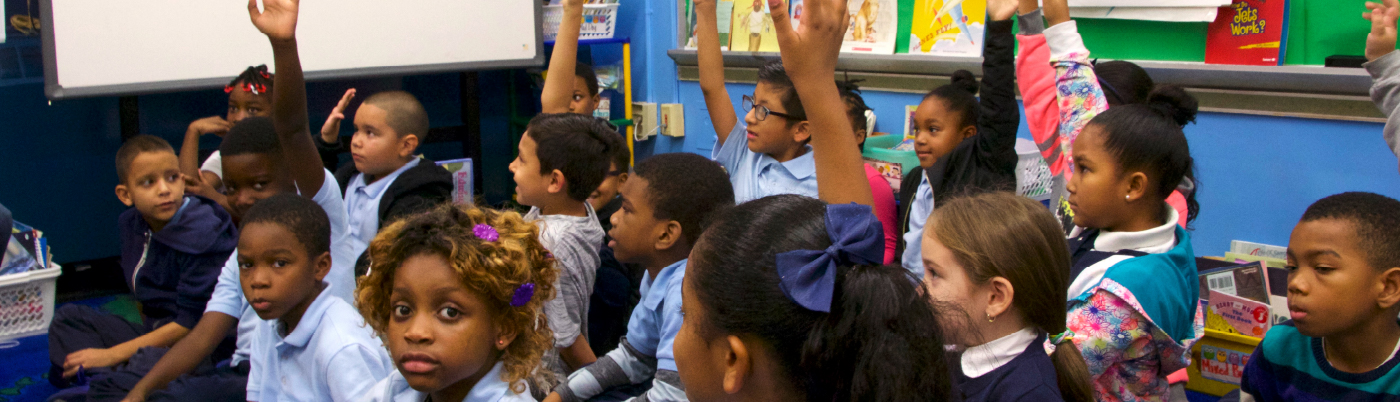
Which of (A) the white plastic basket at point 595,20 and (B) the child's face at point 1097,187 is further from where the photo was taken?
(A) the white plastic basket at point 595,20

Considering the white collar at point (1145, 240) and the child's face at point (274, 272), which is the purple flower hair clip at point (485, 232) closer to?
the child's face at point (274, 272)

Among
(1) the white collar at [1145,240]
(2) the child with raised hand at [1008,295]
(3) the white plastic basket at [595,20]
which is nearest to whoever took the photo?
(2) the child with raised hand at [1008,295]

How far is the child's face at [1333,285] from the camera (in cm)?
142

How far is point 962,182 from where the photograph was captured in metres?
2.08

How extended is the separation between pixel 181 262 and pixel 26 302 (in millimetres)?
942

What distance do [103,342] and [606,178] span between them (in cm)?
140

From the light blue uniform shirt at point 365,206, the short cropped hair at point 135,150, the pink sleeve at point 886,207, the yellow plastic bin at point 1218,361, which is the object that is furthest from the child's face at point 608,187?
the yellow plastic bin at point 1218,361

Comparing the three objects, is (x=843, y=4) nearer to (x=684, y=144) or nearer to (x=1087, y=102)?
(x=1087, y=102)

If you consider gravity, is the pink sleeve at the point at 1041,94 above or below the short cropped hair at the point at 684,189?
above

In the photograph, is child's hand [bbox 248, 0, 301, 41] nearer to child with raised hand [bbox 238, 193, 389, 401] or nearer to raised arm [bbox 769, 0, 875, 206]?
child with raised hand [bbox 238, 193, 389, 401]

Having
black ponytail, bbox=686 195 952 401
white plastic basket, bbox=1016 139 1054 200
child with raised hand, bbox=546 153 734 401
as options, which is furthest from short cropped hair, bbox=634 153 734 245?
white plastic basket, bbox=1016 139 1054 200

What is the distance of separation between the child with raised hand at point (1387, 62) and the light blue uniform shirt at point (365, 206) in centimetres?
221

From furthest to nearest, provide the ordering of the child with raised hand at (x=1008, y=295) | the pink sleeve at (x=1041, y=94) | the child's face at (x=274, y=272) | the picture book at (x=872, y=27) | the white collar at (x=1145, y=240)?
the picture book at (x=872, y=27), the pink sleeve at (x=1041, y=94), the child's face at (x=274, y=272), the white collar at (x=1145, y=240), the child with raised hand at (x=1008, y=295)

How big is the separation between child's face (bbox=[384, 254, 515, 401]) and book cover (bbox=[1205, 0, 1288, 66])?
2141mm
